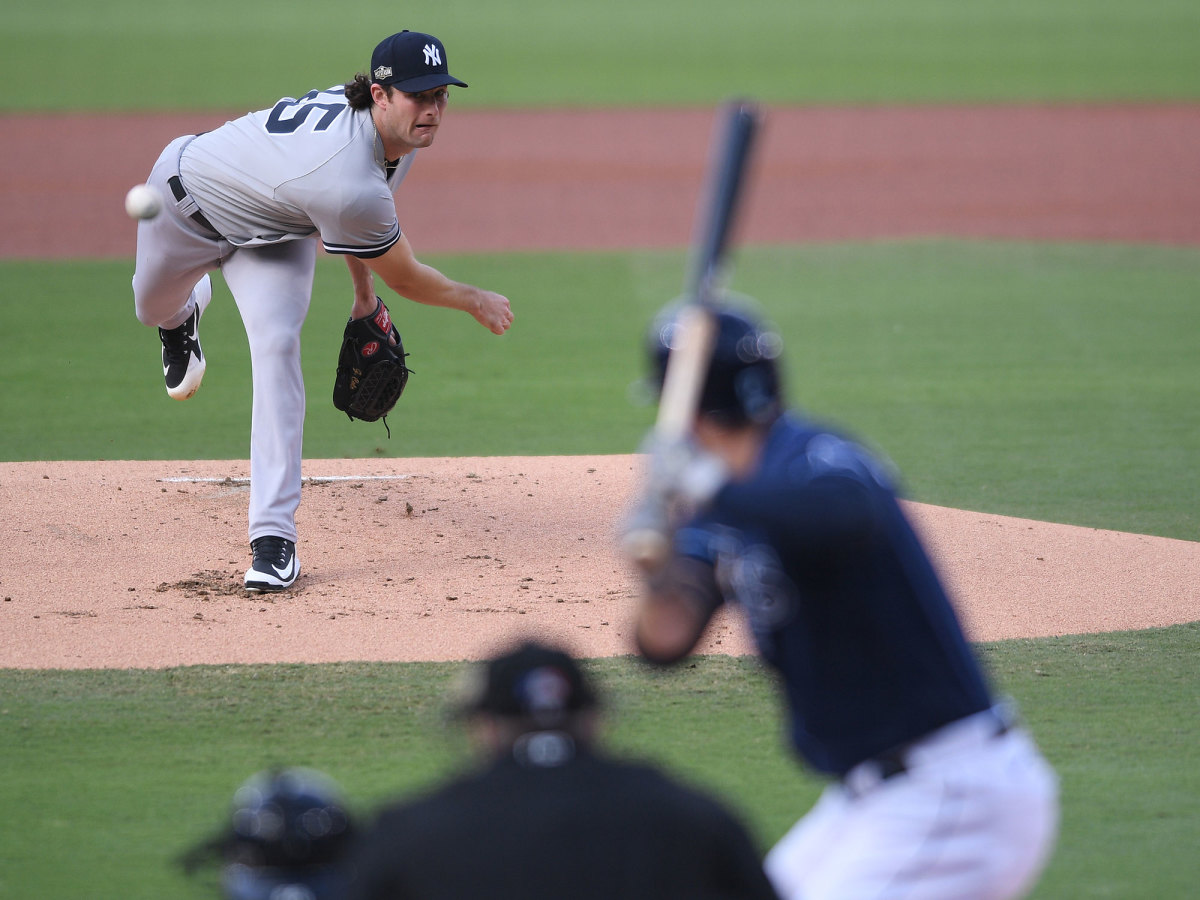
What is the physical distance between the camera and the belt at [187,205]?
20.3 ft

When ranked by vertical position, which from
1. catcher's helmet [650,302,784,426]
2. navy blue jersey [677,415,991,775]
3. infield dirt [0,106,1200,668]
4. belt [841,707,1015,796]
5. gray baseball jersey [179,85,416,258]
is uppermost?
gray baseball jersey [179,85,416,258]

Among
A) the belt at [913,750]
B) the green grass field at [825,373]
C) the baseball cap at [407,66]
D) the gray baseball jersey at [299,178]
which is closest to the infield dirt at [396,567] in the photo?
the green grass field at [825,373]

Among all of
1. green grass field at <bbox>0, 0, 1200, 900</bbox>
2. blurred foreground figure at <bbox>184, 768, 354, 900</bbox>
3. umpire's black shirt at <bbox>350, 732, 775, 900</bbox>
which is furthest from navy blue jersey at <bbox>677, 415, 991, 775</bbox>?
green grass field at <bbox>0, 0, 1200, 900</bbox>

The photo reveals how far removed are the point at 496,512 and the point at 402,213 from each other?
12222 mm

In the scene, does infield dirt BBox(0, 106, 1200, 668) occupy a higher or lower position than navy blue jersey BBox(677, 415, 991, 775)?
higher

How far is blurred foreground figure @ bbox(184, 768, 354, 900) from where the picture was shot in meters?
2.16

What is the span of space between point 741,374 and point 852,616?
17.7 inches

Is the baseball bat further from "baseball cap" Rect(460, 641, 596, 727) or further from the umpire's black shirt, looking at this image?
the umpire's black shirt

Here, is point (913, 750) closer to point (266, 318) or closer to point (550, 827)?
point (550, 827)

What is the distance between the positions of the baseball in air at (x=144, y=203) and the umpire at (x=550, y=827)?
4.52 meters

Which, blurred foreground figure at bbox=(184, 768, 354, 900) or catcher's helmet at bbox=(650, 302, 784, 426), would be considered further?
catcher's helmet at bbox=(650, 302, 784, 426)

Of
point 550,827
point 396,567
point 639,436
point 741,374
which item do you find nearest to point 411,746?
point 396,567

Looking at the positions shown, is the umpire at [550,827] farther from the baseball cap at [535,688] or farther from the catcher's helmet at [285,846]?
the catcher's helmet at [285,846]

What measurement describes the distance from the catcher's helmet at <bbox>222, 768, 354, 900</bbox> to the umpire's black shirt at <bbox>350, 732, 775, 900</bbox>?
178 mm
